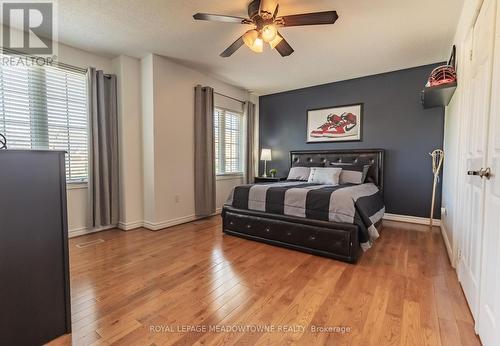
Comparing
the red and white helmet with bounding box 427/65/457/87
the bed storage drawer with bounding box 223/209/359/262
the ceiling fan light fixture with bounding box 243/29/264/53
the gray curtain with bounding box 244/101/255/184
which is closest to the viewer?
the ceiling fan light fixture with bounding box 243/29/264/53

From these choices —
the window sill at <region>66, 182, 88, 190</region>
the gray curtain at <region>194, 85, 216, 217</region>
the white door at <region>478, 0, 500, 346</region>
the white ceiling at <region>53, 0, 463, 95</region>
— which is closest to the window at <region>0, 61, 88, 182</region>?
the window sill at <region>66, 182, 88, 190</region>

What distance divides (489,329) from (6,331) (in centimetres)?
247

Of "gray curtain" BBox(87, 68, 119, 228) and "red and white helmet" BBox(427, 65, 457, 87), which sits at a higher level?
"red and white helmet" BBox(427, 65, 457, 87)

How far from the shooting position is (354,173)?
3873 millimetres

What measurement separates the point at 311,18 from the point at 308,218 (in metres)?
1.95

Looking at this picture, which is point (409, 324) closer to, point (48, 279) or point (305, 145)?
point (48, 279)

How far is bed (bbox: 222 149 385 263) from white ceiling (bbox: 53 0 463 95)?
1.86 meters

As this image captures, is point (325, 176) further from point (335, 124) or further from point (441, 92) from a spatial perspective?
point (441, 92)

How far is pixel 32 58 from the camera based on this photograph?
9.52 ft

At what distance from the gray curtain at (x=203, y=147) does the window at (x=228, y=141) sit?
455 millimetres

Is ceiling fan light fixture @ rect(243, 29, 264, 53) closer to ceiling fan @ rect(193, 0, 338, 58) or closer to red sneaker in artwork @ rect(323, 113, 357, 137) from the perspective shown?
ceiling fan @ rect(193, 0, 338, 58)

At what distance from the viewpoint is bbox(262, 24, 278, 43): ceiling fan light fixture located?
220 cm

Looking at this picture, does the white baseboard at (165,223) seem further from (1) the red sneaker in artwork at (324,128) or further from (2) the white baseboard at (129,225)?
(1) the red sneaker in artwork at (324,128)

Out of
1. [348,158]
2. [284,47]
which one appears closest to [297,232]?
[284,47]
